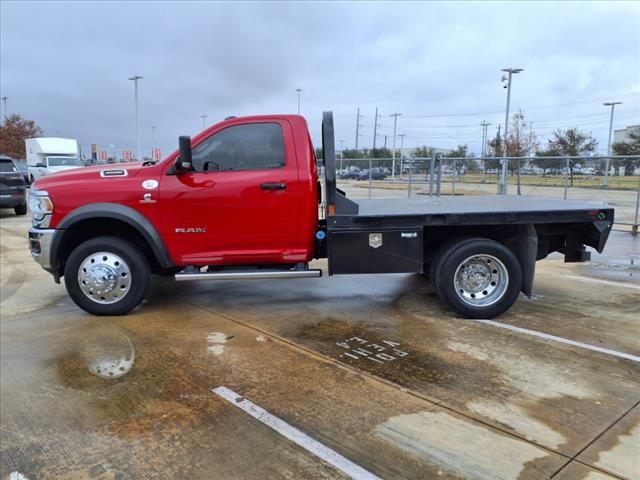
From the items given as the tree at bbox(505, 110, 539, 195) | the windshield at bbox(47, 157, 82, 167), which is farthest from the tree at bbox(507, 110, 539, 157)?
the windshield at bbox(47, 157, 82, 167)

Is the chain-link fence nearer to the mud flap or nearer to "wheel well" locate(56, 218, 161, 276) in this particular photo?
the mud flap

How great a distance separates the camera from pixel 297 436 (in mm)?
3256

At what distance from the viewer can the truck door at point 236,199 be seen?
5.45 meters

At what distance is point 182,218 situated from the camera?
551 centimetres

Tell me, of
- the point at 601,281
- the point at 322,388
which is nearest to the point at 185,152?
the point at 322,388

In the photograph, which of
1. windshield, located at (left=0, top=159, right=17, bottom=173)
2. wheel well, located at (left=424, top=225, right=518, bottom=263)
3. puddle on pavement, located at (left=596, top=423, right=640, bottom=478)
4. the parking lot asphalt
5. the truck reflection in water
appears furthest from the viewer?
windshield, located at (left=0, top=159, right=17, bottom=173)

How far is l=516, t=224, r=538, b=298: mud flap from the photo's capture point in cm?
552

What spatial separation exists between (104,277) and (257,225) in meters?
1.76

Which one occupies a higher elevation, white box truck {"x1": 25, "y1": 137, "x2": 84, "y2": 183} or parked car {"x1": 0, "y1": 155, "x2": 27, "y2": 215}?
white box truck {"x1": 25, "y1": 137, "x2": 84, "y2": 183}

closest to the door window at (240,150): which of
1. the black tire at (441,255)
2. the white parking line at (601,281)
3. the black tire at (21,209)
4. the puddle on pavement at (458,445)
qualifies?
the black tire at (441,255)

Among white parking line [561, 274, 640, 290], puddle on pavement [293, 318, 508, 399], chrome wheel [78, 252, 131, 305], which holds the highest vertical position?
chrome wheel [78, 252, 131, 305]

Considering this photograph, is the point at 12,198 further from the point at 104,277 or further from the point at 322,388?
the point at 322,388

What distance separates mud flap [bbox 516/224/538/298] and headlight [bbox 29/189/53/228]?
508cm

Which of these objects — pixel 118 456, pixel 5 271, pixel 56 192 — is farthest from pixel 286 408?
pixel 5 271
